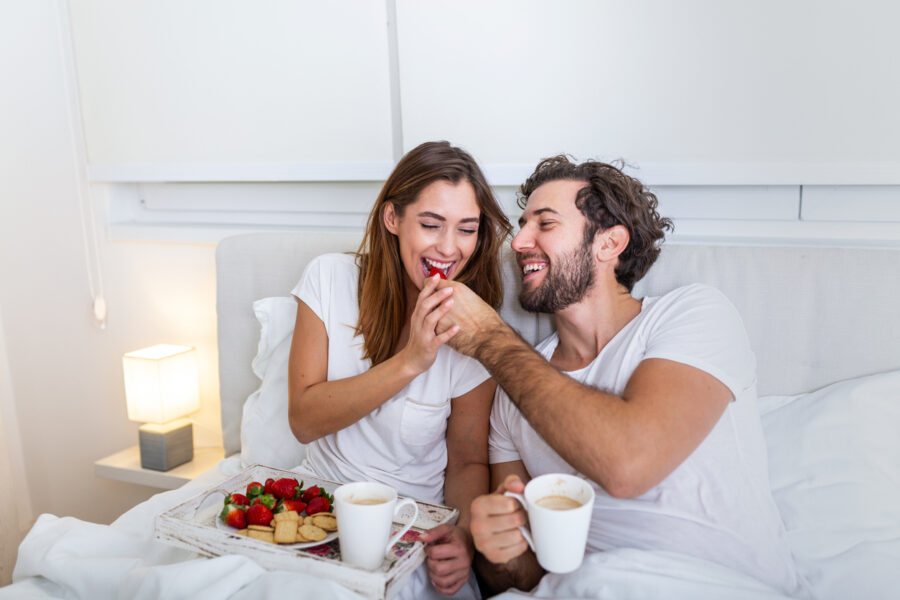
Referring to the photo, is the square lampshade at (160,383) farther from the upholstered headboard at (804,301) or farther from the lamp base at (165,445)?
the upholstered headboard at (804,301)

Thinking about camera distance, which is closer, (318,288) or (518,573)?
(518,573)

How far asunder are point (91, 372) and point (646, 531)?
212 centimetres

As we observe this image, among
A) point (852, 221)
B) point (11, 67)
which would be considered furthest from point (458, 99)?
point (11, 67)

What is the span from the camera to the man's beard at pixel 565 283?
143 centimetres

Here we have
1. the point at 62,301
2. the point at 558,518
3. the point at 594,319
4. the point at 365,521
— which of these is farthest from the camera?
the point at 62,301

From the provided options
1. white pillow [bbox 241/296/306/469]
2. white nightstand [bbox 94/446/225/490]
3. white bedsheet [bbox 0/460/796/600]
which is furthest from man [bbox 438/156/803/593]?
white nightstand [bbox 94/446/225/490]

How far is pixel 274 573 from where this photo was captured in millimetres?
1073

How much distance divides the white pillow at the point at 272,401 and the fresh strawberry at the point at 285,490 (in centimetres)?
52

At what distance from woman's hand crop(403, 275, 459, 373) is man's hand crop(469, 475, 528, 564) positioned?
0.35m

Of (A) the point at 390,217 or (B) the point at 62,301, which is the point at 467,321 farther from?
(B) the point at 62,301

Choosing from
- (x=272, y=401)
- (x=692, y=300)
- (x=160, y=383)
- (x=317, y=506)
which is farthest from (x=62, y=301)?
(x=692, y=300)

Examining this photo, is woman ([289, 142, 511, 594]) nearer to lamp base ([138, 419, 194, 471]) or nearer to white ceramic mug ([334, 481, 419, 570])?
white ceramic mug ([334, 481, 419, 570])

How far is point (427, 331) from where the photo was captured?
1.37m

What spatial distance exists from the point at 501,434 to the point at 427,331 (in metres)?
0.31
